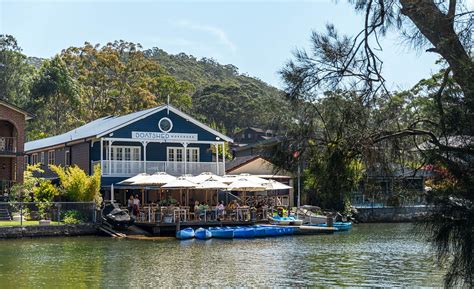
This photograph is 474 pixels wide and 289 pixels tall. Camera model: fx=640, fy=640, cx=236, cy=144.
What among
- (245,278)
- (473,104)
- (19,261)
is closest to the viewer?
(473,104)

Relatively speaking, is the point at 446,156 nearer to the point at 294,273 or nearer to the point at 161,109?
the point at 294,273

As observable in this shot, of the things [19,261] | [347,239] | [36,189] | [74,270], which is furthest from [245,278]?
[36,189]

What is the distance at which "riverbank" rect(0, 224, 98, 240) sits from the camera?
31719 mm

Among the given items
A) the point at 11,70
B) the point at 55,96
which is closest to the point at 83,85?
the point at 55,96

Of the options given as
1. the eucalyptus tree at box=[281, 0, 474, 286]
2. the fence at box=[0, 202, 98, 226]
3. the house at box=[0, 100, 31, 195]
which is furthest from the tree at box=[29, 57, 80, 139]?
the eucalyptus tree at box=[281, 0, 474, 286]

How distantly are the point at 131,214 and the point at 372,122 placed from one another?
29595 millimetres

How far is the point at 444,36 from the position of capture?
784 cm

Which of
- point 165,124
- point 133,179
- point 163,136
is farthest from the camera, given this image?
point 165,124

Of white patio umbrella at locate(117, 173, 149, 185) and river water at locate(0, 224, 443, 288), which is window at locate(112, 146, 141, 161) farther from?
river water at locate(0, 224, 443, 288)

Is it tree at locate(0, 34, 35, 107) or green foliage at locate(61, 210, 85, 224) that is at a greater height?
tree at locate(0, 34, 35, 107)

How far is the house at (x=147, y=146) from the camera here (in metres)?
41.5

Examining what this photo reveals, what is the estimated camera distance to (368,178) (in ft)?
28.2

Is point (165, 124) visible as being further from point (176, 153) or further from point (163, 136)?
point (176, 153)

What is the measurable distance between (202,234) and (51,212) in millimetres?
8606
